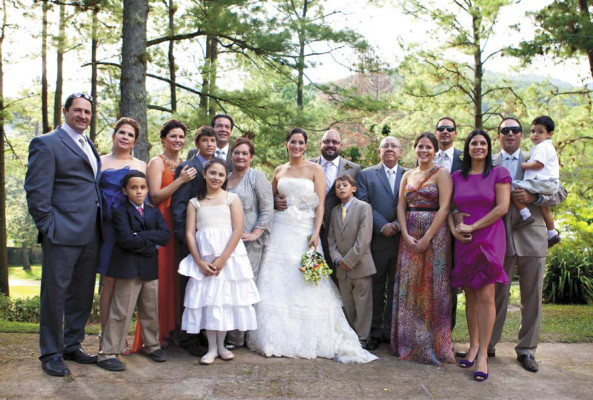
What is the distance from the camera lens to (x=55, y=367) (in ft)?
14.1

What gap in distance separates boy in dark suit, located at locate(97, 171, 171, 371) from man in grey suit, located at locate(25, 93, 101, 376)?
9.1 inches

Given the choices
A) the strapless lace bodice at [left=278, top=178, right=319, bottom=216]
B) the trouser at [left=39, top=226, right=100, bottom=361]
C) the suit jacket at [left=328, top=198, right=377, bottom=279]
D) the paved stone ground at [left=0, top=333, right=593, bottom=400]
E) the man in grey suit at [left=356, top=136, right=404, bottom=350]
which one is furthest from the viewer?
the man in grey suit at [left=356, top=136, right=404, bottom=350]

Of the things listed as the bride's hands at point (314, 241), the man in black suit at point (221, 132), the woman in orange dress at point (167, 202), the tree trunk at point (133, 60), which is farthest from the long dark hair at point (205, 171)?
the tree trunk at point (133, 60)

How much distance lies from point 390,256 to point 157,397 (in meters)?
2.93

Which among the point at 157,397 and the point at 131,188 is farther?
the point at 131,188

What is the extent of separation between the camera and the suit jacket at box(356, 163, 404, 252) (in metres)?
5.66

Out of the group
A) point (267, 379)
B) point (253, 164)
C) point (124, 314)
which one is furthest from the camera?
point (253, 164)

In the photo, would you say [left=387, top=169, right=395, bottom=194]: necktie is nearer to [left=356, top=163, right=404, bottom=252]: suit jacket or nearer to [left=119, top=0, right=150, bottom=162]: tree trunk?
[left=356, top=163, right=404, bottom=252]: suit jacket

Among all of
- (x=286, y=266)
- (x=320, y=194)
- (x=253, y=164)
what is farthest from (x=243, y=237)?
(x=253, y=164)

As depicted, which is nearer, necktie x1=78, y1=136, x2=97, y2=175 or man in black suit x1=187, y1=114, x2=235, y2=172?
necktie x1=78, y1=136, x2=97, y2=175

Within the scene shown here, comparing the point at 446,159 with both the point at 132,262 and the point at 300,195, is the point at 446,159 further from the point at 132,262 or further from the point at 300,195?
the point at 132,262

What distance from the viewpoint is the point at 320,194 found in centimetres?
557

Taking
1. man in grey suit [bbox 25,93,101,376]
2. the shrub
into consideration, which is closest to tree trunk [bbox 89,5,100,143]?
man in grey suit [bbox 25,93,101,376]

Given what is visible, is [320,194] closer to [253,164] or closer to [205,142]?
[205,142]
